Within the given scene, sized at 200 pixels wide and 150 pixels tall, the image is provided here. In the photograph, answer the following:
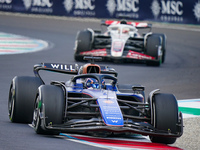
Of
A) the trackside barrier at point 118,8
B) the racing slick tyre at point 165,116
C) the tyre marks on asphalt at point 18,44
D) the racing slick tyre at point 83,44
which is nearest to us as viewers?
the racing slick tyre at point 165,116

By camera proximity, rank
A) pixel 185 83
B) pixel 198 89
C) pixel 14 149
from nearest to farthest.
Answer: pixel 14 149 < pixel 198 89 < pixel 185 83

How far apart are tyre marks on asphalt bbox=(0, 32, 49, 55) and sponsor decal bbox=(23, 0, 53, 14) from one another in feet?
21.1

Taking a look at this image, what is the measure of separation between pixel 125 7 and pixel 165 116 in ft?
83.7

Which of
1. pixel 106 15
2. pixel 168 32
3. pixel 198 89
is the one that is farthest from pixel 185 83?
pixel 106 15

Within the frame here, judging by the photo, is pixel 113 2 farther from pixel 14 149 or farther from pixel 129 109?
pixel 14 149

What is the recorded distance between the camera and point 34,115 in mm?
8375

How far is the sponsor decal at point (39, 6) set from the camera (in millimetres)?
34375

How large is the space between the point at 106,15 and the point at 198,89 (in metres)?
19.6

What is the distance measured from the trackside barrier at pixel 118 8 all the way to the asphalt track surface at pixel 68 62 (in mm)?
570

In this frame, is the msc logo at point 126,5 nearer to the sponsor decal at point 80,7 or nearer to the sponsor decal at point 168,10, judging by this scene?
the sponsor decal at point 168,10

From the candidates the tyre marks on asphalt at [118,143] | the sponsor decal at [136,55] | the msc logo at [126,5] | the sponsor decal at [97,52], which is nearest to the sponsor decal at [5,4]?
the msc logo at [126,5]

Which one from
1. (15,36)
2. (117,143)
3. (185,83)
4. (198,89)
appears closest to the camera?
(117,143)

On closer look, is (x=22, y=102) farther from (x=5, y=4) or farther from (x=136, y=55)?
(x=5, y=4)

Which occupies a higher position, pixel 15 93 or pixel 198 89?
pixel 15 93
